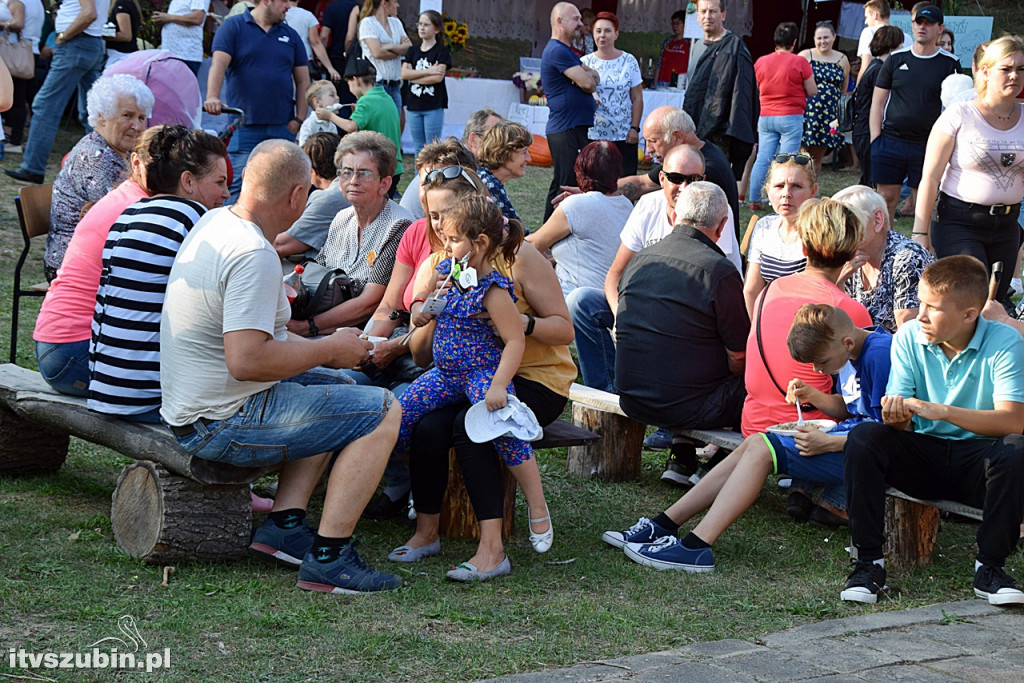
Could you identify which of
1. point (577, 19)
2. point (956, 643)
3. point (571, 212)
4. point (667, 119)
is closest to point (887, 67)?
point (577, 19)

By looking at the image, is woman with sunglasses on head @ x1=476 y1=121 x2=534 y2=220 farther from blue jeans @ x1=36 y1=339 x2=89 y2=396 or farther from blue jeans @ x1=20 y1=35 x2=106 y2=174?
blue jeans @ x1=20 y1=35 x2=106 y2=174

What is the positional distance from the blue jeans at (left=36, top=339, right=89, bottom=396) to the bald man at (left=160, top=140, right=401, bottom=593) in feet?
2.28

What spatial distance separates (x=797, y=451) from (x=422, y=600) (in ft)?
4.80

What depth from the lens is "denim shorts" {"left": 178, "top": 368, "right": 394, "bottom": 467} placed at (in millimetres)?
3707

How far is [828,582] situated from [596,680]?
50.0 inches

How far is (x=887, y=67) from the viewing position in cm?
948

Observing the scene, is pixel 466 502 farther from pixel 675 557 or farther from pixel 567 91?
pixel 567 91

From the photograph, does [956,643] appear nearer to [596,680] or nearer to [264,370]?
[596,680]

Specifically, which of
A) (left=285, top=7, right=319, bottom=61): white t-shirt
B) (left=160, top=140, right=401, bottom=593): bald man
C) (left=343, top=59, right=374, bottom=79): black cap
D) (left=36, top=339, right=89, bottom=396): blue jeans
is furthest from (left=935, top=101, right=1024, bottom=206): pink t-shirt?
(left=285, top=7, right=319, bottom=61): white t-shirt

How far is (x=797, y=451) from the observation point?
4242 millimetres

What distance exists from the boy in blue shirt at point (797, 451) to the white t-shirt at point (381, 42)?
7772mm

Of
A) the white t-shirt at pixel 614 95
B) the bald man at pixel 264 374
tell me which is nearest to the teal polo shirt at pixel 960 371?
the bald man at pixel 264 374

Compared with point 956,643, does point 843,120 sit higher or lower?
higher

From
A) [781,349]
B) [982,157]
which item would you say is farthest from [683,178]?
[781,349]
